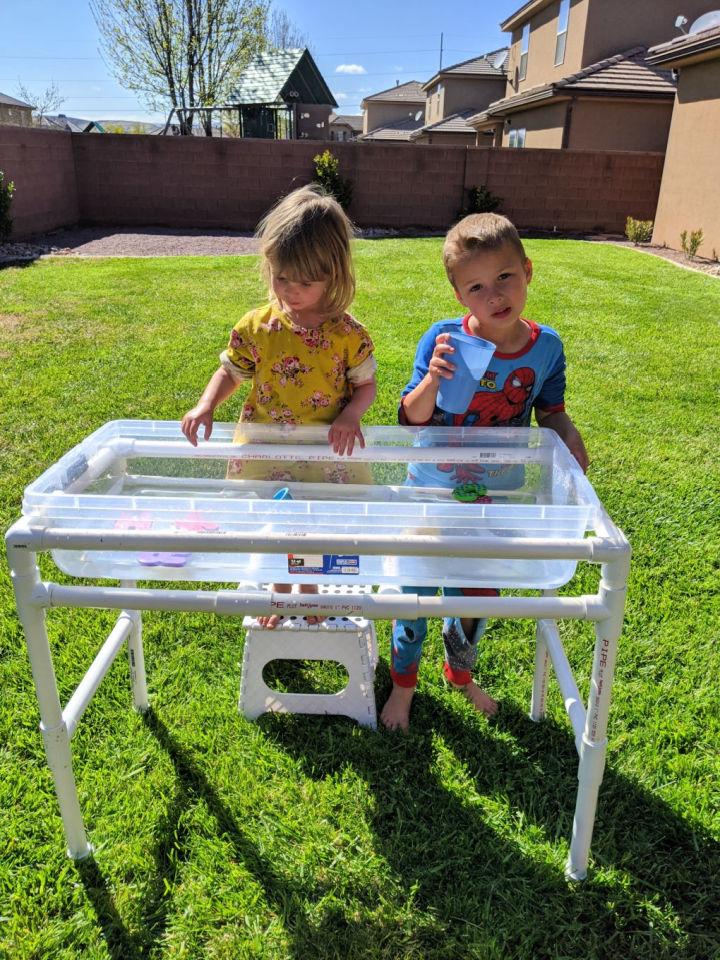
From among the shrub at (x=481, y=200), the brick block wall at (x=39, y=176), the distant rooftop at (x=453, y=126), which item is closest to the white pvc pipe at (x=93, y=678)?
the brick block wall at (x=39, y=176)

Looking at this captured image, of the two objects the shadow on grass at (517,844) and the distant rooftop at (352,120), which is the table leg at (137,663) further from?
the distant rooftop at (352,120)

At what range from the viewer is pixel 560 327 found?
7168 mm

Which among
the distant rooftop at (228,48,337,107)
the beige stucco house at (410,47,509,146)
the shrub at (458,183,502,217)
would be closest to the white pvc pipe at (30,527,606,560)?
the shrub at (458,183,502,217)

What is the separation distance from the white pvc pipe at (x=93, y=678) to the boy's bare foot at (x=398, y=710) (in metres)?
0.85

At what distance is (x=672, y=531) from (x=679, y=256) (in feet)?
36.0

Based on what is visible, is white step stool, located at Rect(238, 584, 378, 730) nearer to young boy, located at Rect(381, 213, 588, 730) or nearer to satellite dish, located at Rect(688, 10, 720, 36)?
young boy, located at Rect(381, 213, 588, 730)

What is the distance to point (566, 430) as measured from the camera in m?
2.09

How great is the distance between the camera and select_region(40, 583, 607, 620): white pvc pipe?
1422 millimetres

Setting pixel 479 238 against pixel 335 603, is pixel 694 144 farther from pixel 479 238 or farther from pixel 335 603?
pixel 335 603

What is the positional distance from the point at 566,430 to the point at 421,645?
809 millimetres

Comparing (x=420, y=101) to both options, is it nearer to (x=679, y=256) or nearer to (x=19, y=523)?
(x=679, y=256)

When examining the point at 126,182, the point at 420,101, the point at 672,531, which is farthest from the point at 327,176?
the point at 420,101

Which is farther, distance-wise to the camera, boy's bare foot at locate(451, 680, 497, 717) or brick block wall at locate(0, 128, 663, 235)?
brick block wall at locate(0, 128, 663, 235)

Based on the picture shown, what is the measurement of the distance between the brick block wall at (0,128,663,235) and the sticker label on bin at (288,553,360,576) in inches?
609
